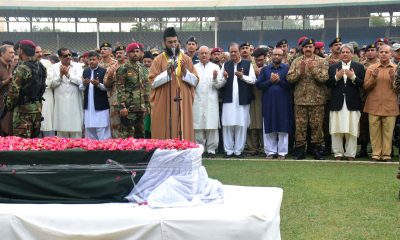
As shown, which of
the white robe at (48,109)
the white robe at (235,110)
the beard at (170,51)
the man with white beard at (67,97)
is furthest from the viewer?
the white robe at (48,109)

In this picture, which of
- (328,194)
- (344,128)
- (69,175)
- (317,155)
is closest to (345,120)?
(344,128)

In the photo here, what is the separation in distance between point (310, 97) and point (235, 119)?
1385 millimetres

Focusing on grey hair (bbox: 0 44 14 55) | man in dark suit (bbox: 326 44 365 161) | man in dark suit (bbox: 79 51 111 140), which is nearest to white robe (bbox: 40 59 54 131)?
man in dark suit (bbox: 79 51 111 140)

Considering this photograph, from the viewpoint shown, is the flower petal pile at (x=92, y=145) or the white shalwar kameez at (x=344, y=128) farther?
the white shalwar kameez at (x=344, y=128)

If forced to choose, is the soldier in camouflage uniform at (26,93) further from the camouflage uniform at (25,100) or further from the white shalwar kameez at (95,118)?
the white shalwar kameez at (95,118)

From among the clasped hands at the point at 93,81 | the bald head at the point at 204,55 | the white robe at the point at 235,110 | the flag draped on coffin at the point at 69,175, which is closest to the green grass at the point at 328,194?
the white robe at the point at 235,110

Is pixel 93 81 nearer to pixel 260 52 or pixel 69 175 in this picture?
pixel 260 52

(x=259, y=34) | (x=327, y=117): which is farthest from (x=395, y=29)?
(x=327, y=117)

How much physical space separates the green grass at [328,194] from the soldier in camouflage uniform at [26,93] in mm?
2619

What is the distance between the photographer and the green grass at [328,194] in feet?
15.9

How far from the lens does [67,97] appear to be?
9.71 metres

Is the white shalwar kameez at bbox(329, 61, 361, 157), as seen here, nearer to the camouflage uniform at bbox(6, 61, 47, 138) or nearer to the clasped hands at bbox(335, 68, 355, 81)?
the clasped hands at bbox(335, 68, 355, 81)

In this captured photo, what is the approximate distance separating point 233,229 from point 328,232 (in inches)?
60.9

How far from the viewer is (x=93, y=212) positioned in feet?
12.2
